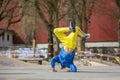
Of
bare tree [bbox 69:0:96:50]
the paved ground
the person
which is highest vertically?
bare tree [bbox 69:0:96:50]

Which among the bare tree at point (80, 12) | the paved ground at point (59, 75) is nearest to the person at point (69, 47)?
the paved ground at point (59, 75)

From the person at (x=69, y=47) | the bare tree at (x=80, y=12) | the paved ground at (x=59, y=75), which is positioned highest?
the bare tree at (x=80, y=12)

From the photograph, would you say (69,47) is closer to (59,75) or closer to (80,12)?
(59,75)

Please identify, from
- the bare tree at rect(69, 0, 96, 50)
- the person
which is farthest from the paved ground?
the bare tree at rect(69, 0, 96, 50)

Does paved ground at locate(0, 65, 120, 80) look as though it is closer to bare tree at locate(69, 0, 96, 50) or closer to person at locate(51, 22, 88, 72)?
person at locate(51, 22, 88, 72)

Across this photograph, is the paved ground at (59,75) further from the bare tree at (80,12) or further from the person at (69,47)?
the bare tree at (80,12)

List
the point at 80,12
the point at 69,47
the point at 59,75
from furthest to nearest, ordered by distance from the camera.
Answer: the point at 80,12 < the point at 69,47 < the point at 59,75

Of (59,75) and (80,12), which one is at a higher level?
(80,12)

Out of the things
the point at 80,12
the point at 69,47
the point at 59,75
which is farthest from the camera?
the point at 80,12

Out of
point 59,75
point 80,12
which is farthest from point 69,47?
point 80,12

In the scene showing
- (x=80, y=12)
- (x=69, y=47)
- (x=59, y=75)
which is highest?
(x=80, y=12)

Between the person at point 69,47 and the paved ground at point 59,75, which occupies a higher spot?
the person at point 69,47

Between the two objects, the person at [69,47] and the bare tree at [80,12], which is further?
the bare tree at [80,12]

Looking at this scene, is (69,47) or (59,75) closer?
(59,75)
